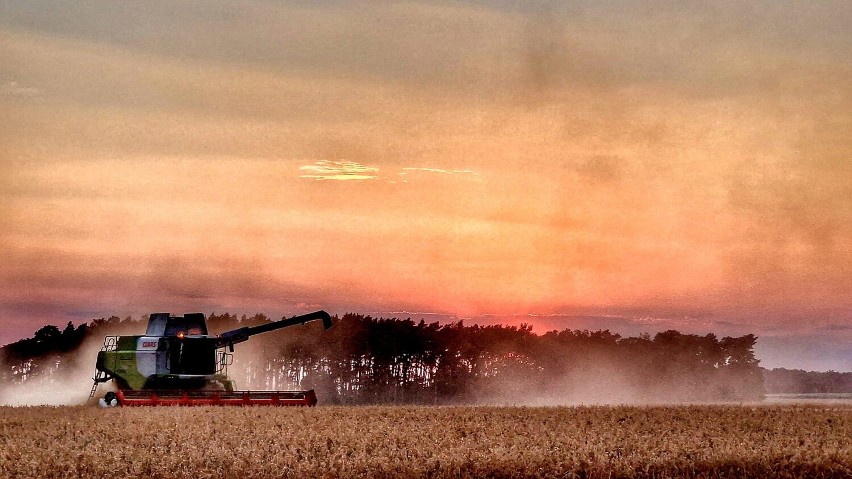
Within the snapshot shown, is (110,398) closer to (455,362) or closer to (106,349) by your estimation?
(106,349)

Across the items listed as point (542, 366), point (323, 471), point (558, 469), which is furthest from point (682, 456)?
point (542, 366)

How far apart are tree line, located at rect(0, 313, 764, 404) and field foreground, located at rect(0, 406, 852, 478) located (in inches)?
2129

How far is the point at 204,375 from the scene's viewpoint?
1608 inches

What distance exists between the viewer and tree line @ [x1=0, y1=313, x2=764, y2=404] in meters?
91.7

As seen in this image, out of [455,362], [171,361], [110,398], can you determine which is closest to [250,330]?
[171,361]

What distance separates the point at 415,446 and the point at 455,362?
71799 millimetres

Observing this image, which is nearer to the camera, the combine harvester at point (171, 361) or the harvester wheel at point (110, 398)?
the harvester wheel at point (110, 398)

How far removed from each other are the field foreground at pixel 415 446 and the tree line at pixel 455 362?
54078 millimetres

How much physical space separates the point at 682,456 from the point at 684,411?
1228 cm

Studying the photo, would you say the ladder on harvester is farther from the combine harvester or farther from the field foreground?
the field foreground

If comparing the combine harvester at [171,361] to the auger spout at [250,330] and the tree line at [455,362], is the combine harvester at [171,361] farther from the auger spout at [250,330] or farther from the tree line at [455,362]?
the tree line at [455,362]

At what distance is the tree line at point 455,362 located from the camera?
301 ft

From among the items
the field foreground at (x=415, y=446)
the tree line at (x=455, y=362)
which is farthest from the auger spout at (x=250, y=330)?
the tree line at (x=455, y=362)

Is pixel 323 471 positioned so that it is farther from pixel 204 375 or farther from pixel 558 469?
pixel 204 375
